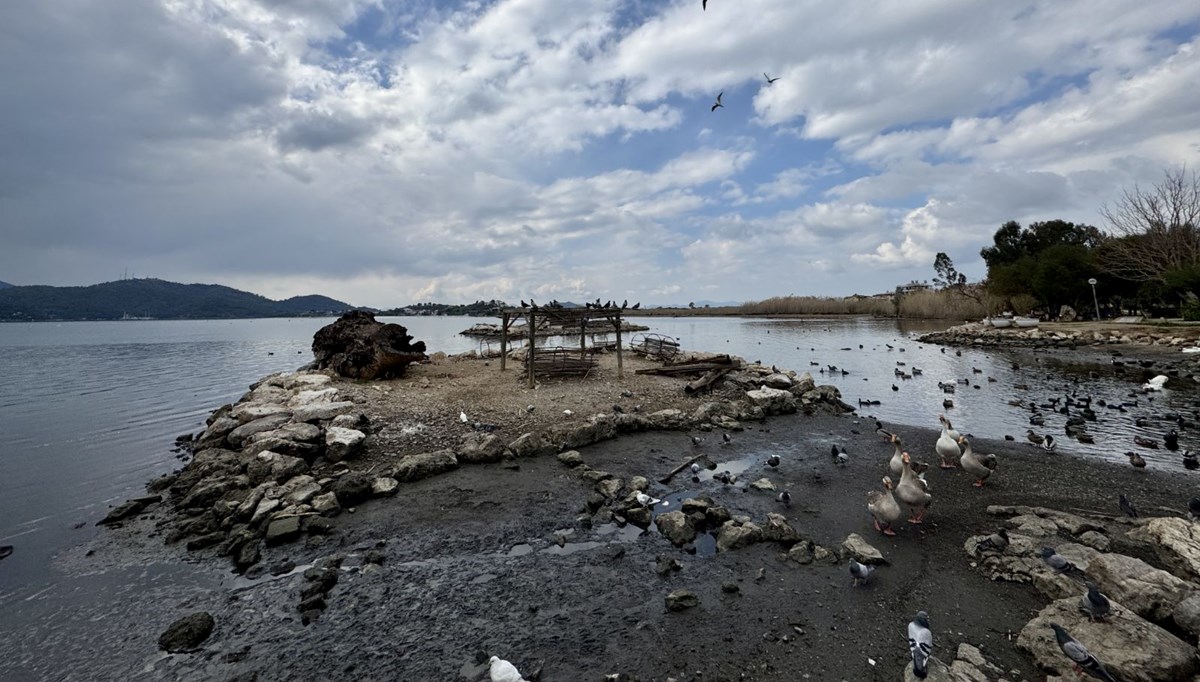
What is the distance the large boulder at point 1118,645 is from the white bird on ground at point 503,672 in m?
5.57

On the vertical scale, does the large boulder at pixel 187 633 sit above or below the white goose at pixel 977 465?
below

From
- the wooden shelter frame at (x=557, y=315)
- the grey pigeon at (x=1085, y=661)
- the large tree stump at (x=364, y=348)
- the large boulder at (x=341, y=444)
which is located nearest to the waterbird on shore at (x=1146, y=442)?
the grey pigeon at (x=1085, y=661)

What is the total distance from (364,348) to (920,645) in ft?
70.4

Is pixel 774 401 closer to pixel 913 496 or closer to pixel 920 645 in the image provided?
pixel 913 496

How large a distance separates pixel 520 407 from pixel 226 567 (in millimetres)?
9143

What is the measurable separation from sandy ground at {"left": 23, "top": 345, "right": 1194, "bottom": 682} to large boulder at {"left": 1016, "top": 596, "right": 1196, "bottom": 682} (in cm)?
27

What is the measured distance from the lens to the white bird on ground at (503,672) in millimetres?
5113

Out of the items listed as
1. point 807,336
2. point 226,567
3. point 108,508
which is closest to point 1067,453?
point 226,567

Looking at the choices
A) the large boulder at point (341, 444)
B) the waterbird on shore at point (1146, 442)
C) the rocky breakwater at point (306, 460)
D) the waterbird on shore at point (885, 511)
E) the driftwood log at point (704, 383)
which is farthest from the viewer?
the driftwood log at point (704, 383)

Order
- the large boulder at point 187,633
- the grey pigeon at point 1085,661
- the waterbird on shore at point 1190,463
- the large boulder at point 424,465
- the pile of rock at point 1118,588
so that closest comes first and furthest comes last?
the grey pigeon at point 1085,661 < the pile of rock at point 1118,588 < the large boulder at point 187,633 < the large boulder at point 424,465 < the waterbird on shore at point 1190,463

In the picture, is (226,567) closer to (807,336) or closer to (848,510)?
(848,510)

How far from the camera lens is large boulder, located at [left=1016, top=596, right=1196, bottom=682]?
4504mm

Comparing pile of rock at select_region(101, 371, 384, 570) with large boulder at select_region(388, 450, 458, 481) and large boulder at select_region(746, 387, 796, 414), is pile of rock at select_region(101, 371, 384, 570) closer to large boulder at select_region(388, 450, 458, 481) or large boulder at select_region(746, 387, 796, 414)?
large boulder at select_region(388, 450, 458, 481)

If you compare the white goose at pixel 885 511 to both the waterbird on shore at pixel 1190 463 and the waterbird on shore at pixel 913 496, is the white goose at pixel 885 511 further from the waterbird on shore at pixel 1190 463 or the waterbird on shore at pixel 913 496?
the waterbird on shore at pixel 1190 463
